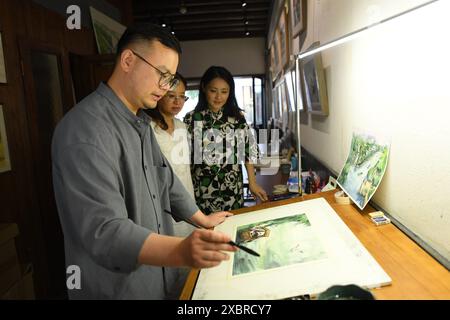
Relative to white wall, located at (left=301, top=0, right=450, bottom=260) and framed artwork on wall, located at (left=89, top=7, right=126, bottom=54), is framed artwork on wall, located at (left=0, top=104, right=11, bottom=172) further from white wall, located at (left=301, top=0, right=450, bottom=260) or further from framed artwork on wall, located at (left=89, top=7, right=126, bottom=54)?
white wall, located at (left=301, top=0, right=450, bottom=260)

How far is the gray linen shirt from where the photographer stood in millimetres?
718

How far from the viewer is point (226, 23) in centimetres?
669

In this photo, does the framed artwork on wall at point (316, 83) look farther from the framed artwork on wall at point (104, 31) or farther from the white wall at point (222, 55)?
the white wall at point (222, 55)

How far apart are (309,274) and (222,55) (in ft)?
25.2

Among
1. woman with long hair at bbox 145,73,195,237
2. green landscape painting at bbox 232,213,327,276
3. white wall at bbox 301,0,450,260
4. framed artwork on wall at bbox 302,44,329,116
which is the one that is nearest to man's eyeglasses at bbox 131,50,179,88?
green landscape painting at bbox 232,213,327,276

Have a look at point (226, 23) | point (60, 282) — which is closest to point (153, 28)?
point (60, 282)

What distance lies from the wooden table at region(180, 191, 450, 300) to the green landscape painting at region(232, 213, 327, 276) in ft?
→ 0.46

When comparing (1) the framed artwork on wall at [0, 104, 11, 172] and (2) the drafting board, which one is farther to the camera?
(1) the framed artwork on wall at [0, 104, 11, 172]

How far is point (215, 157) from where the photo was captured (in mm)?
2123

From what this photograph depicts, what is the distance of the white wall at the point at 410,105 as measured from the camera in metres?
0.81

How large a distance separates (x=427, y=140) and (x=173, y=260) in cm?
75

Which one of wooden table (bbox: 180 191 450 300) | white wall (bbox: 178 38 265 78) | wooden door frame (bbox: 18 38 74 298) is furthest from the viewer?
white wall (bbox: 178 38 265 78)

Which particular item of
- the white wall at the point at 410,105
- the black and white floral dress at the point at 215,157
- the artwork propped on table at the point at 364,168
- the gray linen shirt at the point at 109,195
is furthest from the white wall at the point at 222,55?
the gray linen shirt at the point at 109,195

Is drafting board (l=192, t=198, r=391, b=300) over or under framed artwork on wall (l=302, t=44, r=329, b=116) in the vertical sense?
under
